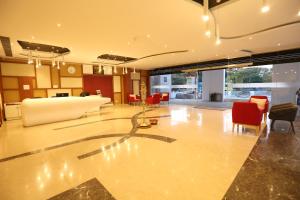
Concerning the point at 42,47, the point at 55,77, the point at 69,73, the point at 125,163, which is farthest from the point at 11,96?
the point at 125,163

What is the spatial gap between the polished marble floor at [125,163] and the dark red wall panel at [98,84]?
629cm

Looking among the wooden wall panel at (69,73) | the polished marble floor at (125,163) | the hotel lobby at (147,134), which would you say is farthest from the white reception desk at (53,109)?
the wooden wall panel at (69,73)

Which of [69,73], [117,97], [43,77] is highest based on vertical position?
[69,73]

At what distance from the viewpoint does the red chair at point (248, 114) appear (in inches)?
165

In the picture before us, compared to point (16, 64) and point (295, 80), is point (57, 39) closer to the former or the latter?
point (16, 64)

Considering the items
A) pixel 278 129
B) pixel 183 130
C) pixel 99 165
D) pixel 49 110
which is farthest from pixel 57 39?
pixel 278 129

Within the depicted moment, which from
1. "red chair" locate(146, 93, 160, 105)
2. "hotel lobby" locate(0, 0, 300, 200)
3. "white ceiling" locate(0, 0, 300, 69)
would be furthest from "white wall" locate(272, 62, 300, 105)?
"red chair" locate(146, 93, 160, 105)

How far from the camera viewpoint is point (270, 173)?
243 cm

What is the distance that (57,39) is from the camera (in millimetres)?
4996

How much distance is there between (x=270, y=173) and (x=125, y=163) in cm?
235

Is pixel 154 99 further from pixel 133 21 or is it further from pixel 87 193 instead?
pixel 87 193

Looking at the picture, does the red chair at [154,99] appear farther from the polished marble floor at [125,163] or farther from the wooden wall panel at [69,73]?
the polished marble floor at [125,163]

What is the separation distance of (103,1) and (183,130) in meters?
3.86

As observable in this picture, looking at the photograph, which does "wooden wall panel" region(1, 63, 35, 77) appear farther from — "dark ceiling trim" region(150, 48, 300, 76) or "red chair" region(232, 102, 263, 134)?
"red chair" region(232, 102, 263, 134)
